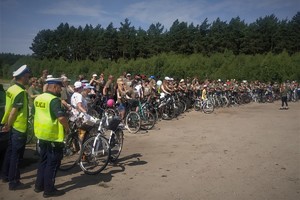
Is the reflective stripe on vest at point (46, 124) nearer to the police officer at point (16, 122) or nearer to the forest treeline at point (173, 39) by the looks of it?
the police officer at point (16, 122)

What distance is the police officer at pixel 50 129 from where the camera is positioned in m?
4.96

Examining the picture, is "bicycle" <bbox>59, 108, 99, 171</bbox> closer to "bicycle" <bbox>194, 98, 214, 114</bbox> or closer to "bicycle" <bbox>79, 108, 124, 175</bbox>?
"bicycle" <bbox>79, 108, 124, 175</bbox>

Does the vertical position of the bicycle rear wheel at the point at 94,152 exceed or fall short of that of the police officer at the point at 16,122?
it falls short

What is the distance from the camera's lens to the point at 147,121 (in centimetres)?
1134

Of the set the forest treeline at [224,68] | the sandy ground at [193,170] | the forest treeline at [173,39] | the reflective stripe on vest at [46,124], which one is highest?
the forest treeline at [173,39]

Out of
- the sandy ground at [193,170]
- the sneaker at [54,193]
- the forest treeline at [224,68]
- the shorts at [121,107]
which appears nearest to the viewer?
the sneaker at [54,193]

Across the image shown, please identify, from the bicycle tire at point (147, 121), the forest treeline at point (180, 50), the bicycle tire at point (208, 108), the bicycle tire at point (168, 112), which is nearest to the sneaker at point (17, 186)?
the bicycle tire at point (147, 121)

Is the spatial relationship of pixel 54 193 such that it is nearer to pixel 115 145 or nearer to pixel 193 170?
pixel 115 145

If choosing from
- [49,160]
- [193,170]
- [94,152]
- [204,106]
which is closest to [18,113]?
[49,160]

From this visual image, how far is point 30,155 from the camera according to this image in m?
7.65

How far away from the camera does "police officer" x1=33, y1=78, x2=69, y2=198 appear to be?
16.3 feet

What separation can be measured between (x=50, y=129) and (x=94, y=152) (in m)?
1.53

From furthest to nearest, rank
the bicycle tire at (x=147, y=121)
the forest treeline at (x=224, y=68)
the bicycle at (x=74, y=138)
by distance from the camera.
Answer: the forest treeline at (x=224, y=68), the bicycle tire at (x=147, y=121), the bicycle at (x=74, y=138)

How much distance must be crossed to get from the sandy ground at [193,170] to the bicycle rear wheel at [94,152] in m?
0.20
